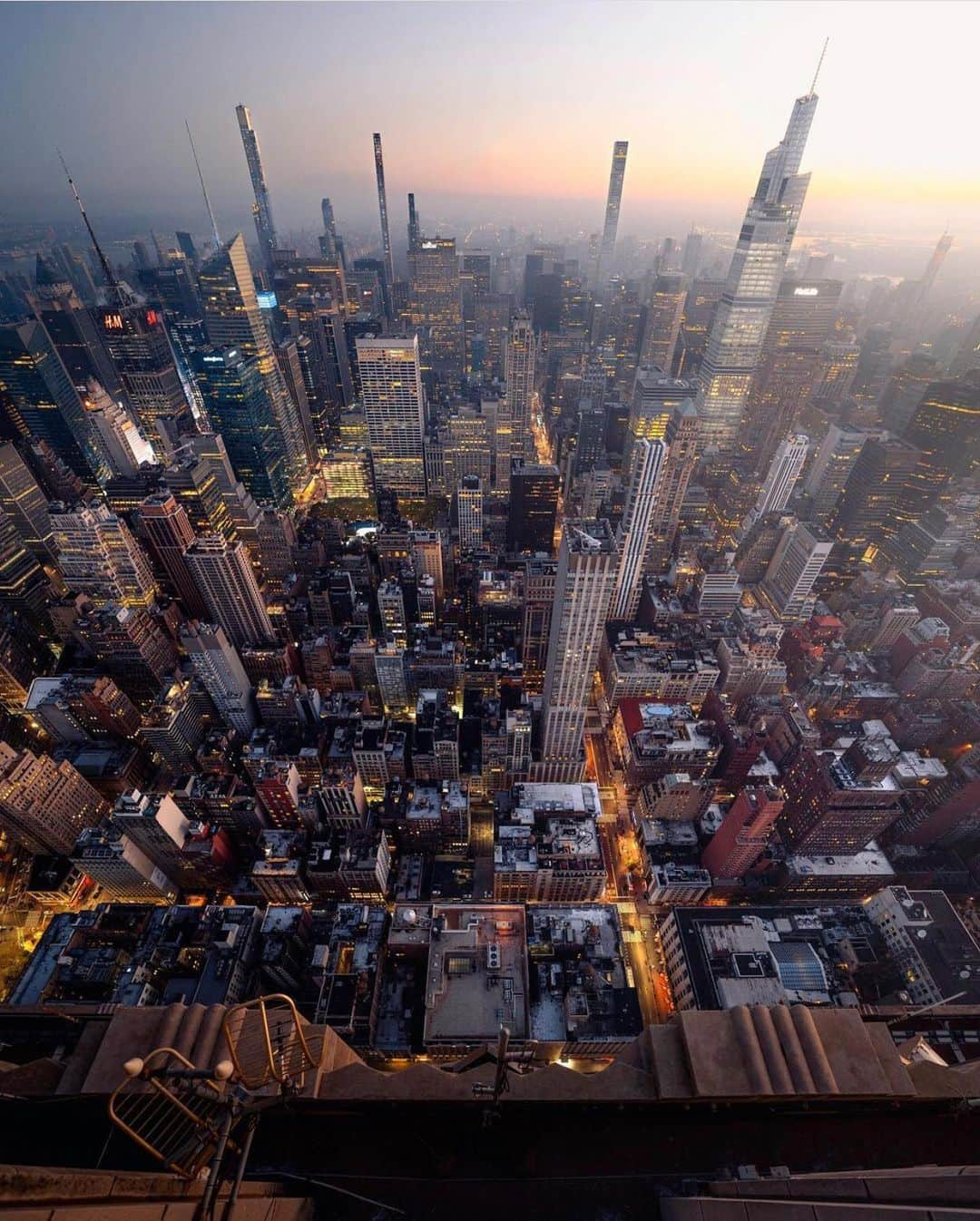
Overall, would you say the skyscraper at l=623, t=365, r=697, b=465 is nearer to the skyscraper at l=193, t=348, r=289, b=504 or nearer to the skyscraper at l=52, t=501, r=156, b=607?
the skyscraper at l=193, t=348, r=289, b=504

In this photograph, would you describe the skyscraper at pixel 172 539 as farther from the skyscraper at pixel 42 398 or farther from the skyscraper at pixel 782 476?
the skyscraper at pixel 782 476

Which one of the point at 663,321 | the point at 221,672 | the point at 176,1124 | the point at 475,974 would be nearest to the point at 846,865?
the point at 475,974

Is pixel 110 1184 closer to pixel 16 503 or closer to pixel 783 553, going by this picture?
pixel 783 553

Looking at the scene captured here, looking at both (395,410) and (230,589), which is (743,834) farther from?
(395,410)

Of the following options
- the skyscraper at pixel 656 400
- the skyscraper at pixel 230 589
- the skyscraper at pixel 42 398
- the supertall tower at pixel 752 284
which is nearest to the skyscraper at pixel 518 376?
the skyscraper at pixel 656 400

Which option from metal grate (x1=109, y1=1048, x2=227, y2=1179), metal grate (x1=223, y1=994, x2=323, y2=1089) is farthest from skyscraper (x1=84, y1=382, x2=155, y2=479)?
metal grate (x1=109, y1=1048, x2=227, y2=1179)

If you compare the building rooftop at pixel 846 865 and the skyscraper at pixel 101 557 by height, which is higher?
the skyscraper at pixel 101 557
